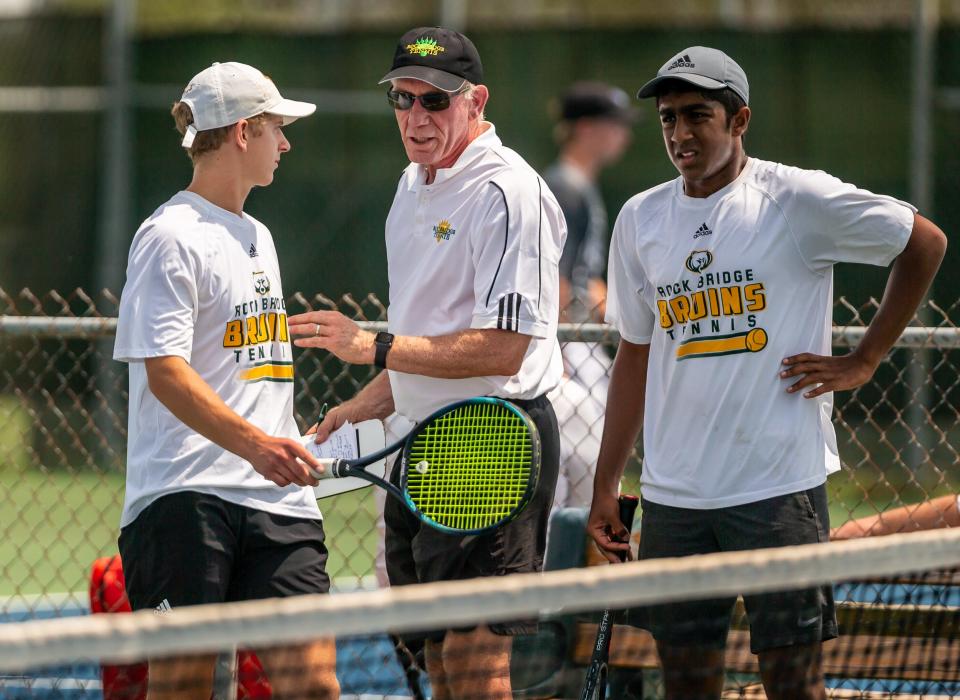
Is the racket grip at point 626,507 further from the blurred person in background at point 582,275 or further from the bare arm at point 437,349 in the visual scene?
the blurred person in background at point 582,275

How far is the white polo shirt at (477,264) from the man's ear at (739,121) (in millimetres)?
451

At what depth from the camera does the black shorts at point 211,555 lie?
3.24 meters

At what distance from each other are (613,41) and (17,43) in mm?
3722

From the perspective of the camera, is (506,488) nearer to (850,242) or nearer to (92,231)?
(850,242)

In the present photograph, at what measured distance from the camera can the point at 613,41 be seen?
8.78 meters

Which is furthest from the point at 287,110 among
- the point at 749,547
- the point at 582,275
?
the point at 582,275

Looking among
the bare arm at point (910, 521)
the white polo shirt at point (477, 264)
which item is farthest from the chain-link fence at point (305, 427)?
the white polo shirt at point (477, 264)

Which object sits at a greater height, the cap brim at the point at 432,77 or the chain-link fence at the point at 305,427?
the cap brim at the point at 432,77

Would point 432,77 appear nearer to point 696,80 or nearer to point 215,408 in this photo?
point 696,80

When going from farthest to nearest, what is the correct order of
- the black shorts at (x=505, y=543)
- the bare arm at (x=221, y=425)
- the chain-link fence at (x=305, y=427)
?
the chain-link fence at (x=305, y=427)
the black shorts at (x=505, y=543)
the bare arm at (x=221, y=425)

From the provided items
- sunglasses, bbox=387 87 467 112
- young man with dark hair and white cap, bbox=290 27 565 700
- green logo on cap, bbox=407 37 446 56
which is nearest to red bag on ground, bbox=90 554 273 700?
young man with dark hair and white cap, bbox=290 27 565 700

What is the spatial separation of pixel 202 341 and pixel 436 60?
85 centimetres

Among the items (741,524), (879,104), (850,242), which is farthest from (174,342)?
(879,104)

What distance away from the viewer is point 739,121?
342cm
